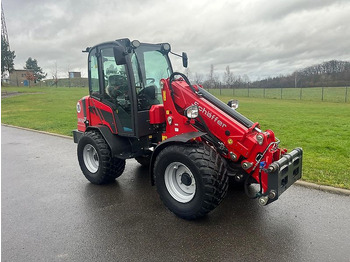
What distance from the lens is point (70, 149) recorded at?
8.38m

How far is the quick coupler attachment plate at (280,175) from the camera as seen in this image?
3.31 meters

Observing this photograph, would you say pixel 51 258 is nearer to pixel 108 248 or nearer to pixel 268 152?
pixel 108 248

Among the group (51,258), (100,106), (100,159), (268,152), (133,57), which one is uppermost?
(133,57)

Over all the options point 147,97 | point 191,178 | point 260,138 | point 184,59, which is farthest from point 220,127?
point 184,59

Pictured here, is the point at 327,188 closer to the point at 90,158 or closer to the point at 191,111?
the point at 191,111

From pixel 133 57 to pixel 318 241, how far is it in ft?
12.7

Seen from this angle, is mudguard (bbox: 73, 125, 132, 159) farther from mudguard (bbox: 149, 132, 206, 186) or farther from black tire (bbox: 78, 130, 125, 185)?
mudguard (bbox: 149, 132, 206, 186)

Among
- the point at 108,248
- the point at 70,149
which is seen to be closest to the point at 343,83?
the point at 70,149

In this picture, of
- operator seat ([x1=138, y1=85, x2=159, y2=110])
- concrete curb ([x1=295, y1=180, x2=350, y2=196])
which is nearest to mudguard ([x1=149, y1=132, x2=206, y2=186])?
operator seat ([x1=138, y1=85, x2=159, y2=110])

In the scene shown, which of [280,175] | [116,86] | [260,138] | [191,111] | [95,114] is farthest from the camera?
[95,114]

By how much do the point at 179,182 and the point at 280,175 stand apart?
56.5 inches

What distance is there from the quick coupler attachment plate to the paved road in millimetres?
529

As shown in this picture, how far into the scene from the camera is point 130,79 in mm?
4512

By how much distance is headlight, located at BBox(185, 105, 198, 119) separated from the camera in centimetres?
385
